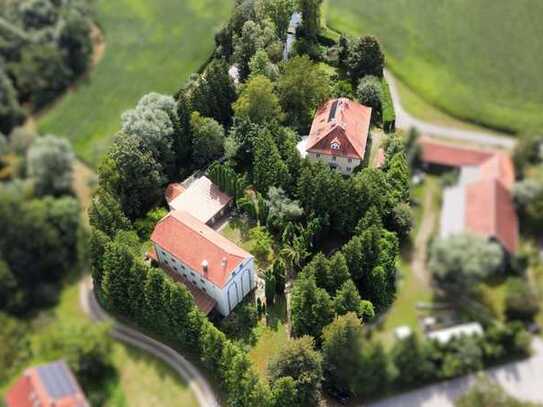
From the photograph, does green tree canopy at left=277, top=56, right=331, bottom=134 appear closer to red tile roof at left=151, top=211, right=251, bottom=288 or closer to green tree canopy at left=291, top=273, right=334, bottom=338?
red tile roof at left=151, top=211, right=251, bottom=288

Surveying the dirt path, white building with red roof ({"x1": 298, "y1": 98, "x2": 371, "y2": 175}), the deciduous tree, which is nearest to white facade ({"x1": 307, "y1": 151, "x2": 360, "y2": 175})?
white building with red roof ({"x1": 298, "y1": 98, "x2": 371, "y2": 175})

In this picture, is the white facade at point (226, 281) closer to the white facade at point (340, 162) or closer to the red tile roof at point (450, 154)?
the white facade at point (340, 162)

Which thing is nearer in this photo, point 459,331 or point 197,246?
point 459,331

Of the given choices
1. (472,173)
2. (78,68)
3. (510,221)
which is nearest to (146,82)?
(78,68)

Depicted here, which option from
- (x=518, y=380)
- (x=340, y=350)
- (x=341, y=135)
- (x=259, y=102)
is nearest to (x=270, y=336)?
(x=340, y=350)

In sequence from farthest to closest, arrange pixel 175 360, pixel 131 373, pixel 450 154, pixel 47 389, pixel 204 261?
pixel 204 261 < pixel 175 360 < pixel 131 373 < pixel 47 389 < pixel 450 154

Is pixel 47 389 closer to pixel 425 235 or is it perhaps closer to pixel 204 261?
pixel 425 235
